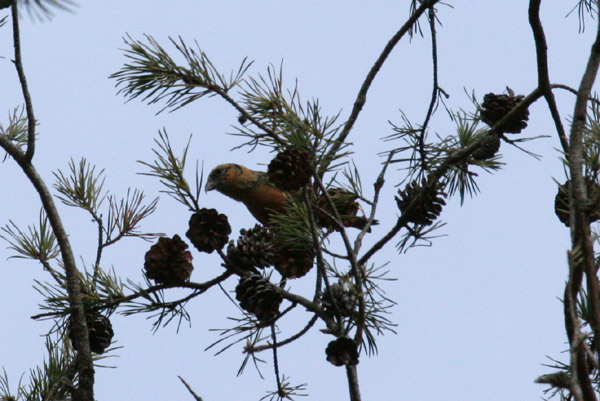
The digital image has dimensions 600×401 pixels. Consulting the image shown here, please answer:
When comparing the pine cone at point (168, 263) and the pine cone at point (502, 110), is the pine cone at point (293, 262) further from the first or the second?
the pine cone at point (502, 110)

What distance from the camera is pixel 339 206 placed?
1.89m

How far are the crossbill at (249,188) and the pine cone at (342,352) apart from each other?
1.75 metres

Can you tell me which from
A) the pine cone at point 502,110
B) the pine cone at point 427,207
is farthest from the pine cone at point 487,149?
the pine cone at point 427,207

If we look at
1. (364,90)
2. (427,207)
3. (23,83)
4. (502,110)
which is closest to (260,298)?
(427,207)

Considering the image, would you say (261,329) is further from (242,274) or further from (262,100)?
(262,100)

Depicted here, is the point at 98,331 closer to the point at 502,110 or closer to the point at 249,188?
the point at 502,110

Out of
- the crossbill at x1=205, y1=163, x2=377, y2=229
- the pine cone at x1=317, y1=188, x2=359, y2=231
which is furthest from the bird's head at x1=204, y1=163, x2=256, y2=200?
the pine cone at x1=317, y1=188, x2=359, y2=231

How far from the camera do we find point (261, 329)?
5.86 ft

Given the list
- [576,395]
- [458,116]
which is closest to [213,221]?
[458,116]

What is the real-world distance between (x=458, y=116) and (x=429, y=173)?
24 centimetres

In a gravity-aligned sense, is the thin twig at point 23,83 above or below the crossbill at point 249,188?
below

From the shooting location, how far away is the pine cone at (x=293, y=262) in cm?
172

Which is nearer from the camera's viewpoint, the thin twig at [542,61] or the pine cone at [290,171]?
the pine cone at [290,171]

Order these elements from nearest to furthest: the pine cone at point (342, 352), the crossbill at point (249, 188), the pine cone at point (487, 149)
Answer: the pine cone at point (342, 352) → the pine cone at point (487, 149) → the crossbill at point (249, 188)
